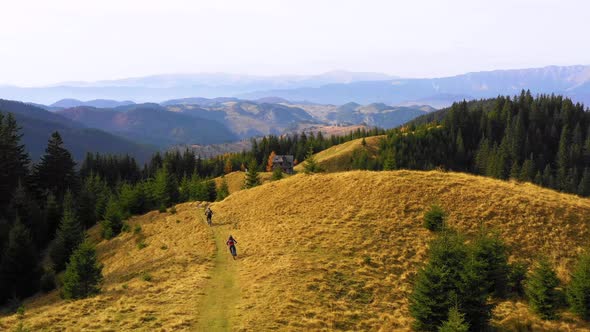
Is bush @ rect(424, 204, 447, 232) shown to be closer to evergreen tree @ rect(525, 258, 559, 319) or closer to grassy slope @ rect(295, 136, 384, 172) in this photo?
evergreen tree @ rect(525, 258, 559, 319)

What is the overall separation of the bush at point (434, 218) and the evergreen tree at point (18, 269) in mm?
42407

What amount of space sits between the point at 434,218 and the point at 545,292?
11.0m

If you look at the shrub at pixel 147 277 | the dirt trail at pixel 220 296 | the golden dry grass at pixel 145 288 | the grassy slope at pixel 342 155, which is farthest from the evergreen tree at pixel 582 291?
the grassy slope at pixel 342 155

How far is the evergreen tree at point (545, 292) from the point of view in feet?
74.4

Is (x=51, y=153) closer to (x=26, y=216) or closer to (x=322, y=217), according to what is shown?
(x=26, y=216)

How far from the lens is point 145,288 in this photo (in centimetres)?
2625

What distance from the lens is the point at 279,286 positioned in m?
24.4

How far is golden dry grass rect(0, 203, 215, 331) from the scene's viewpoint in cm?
2047

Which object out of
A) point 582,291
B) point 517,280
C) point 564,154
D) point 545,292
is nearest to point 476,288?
point 545,292

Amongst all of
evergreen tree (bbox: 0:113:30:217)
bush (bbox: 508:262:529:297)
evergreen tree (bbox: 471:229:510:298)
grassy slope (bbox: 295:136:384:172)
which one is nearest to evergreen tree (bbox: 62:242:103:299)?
evergreen tree (bbox: 471:229:510:298)

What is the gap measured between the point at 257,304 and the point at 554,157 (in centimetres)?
19499

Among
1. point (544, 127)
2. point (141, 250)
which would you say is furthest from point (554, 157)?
point (141, 250)

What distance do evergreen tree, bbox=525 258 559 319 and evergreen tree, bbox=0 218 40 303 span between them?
47.3 meters

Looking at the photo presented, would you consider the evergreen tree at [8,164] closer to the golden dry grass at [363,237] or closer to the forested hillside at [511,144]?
the golden dry grass at [363,237]
